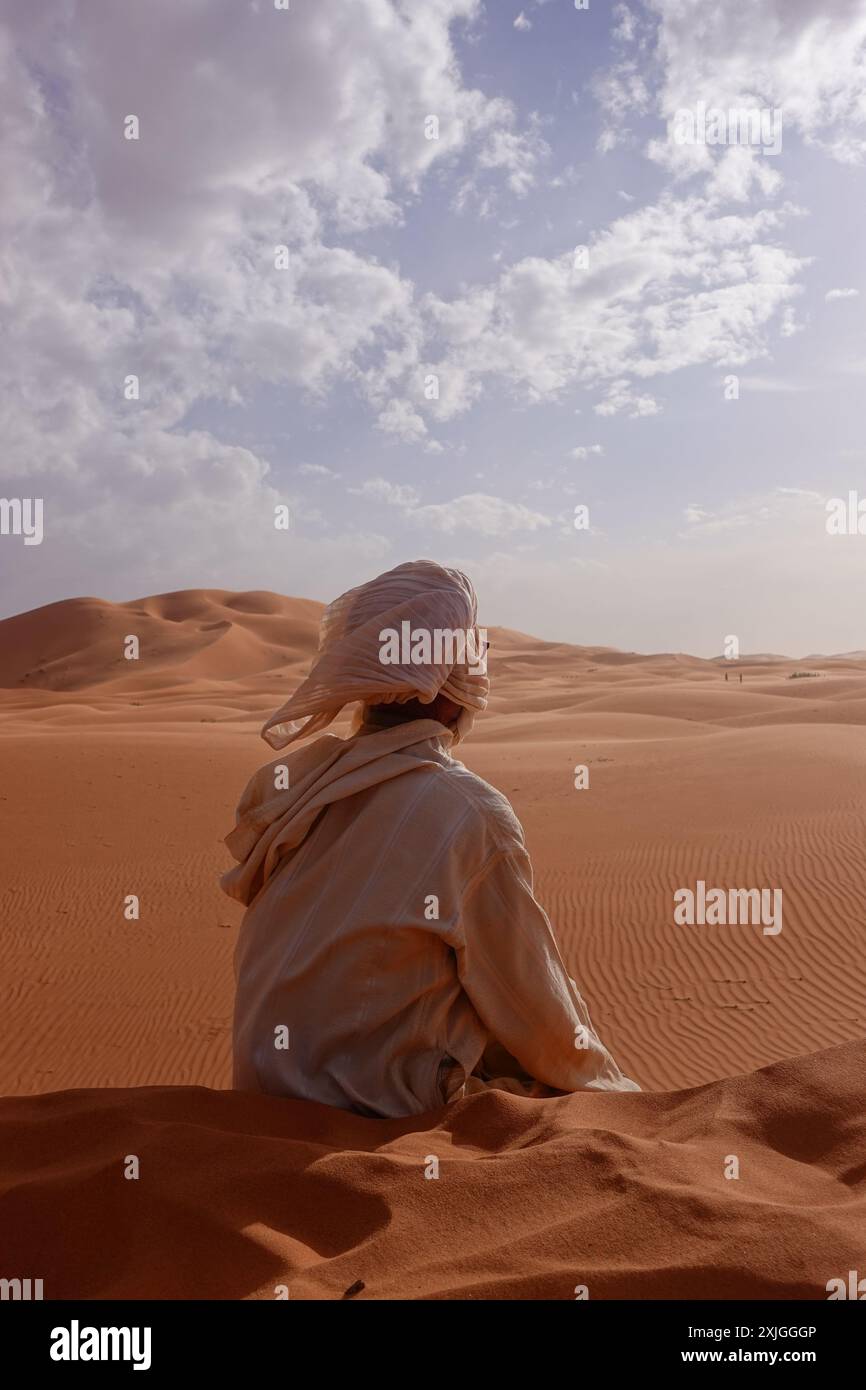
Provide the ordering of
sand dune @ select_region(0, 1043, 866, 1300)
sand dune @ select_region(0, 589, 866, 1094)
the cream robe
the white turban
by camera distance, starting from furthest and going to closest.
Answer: sand dune @ select_region(0, 589, 866, 1094), the white turban, the cream robe, sand dune @ select_region(0, 1043, 866, 1300)

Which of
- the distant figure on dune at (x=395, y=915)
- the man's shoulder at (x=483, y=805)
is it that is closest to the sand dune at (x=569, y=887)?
the distant figure on dune at (x=395, y=915)

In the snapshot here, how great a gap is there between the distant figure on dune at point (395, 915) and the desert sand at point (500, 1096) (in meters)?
0.17

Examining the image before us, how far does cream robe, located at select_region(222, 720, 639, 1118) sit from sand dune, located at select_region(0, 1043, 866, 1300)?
0.52 ft

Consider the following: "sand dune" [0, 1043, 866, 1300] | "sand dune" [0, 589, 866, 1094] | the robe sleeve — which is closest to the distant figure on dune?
the robe sleeve

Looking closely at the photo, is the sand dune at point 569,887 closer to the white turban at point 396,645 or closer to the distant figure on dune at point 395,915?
the distant figure on dune at point 395,915

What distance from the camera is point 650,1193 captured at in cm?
229

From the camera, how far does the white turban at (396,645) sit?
311cm

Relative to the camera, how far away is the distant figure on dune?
2.96m

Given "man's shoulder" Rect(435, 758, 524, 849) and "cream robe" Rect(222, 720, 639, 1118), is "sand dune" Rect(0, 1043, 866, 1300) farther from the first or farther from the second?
"man's shoulder" Rect(435, 758, 524, 849)

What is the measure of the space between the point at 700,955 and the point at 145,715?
2339 cm

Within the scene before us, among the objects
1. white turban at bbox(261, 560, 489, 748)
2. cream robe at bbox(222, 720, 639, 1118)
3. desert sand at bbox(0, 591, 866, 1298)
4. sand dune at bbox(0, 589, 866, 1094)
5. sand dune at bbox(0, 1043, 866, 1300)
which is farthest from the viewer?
sand dune at bbox(0, 589, 866, 1094)

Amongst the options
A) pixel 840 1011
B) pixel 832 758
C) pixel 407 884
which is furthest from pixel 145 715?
pixel 407 884

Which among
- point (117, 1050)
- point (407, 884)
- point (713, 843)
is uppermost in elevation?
point (407, 884)
